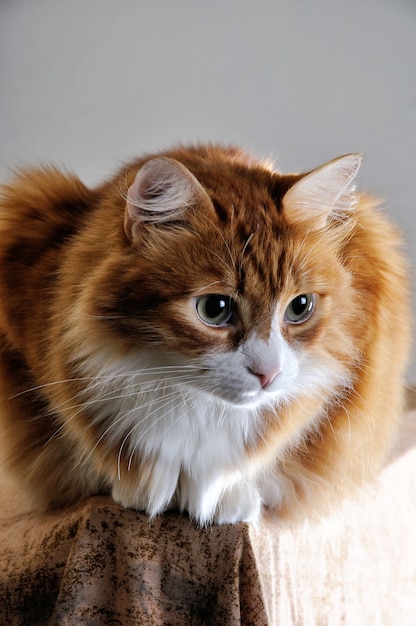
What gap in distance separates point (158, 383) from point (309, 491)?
0.43 m

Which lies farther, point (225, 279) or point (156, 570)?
point (156, 570)

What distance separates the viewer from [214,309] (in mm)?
1041

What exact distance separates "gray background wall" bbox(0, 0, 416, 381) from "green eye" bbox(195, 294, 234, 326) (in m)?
0.89

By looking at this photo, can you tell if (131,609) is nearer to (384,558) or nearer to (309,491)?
(309,491)

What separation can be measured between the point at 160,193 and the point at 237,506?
56cm

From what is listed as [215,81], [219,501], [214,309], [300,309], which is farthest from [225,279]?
[215,81]

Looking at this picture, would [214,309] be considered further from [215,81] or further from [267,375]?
[215,81]

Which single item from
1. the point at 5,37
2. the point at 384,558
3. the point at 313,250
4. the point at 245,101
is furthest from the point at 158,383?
the point at 5,37

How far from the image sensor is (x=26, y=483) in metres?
1.40

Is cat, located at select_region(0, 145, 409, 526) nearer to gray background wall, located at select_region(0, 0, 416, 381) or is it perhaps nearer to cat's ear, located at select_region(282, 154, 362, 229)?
cat's ear, located at select_region(282, 154, 362, 229)

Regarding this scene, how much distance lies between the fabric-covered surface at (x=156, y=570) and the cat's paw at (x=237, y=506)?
0.9 inches

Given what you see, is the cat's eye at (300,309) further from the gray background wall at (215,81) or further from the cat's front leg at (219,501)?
the gray background wall at (215,81)

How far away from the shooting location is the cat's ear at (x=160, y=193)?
40.2 inches

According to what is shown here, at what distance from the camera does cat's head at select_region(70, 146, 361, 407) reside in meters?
1.03
